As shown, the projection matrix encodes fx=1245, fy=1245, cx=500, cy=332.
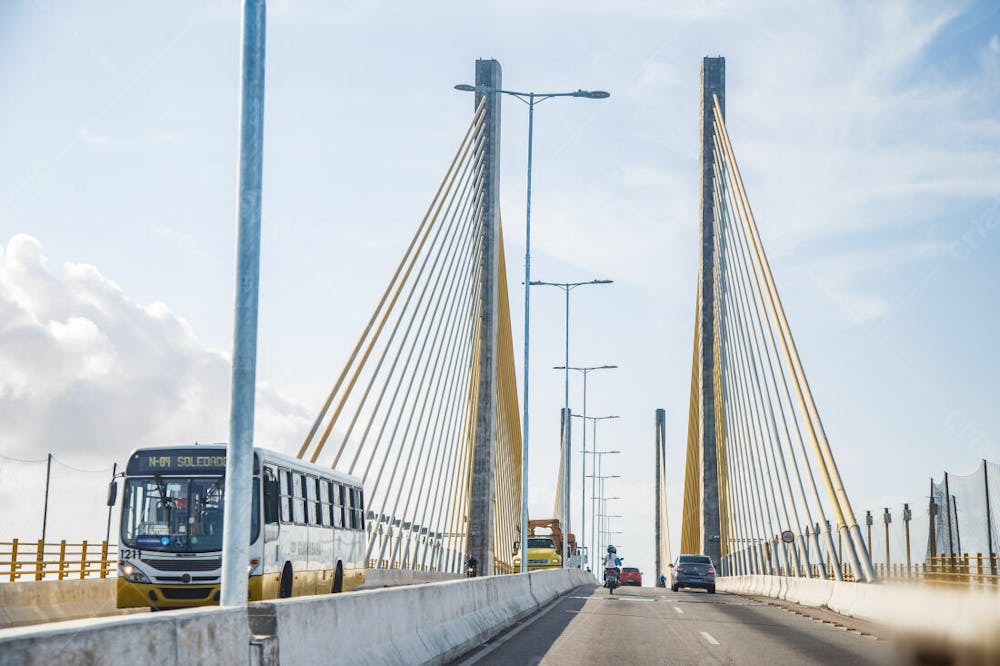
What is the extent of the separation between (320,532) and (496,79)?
18231 mm

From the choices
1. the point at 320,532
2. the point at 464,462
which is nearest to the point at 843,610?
the point at 320,532

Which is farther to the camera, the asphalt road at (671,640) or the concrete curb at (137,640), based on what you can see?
the asphalt road at (671,640)

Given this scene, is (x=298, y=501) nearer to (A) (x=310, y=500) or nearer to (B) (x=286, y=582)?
(A) (x=310, y=500)

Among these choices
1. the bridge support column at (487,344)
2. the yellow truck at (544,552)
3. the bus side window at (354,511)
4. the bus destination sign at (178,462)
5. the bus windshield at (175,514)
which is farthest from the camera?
the yellow truck at (544,552)

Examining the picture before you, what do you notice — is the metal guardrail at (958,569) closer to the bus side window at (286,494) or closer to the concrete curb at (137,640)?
the bus side window at (286,494)

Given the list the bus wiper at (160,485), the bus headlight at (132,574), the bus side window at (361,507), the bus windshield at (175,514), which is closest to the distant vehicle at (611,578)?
the bus side window at (361,507)

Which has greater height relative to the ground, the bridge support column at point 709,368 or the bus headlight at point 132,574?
the bridge support column at point 709,368

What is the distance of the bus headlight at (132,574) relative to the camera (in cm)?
1852

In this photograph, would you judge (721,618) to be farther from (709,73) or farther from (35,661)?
(709,73)

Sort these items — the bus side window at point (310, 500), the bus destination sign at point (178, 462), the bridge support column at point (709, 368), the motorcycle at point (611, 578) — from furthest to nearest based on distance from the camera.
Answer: the bridge support column at point (709, 368) → the motorcycle at point (611, 578) → the bus side window at point (310, 500) → the bus destination sign at point (178, 462)

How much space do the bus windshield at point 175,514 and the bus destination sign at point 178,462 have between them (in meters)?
0.12

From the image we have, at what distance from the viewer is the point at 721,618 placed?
73.2ft

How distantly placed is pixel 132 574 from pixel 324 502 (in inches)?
206

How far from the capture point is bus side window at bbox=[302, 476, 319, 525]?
71.4 ft
